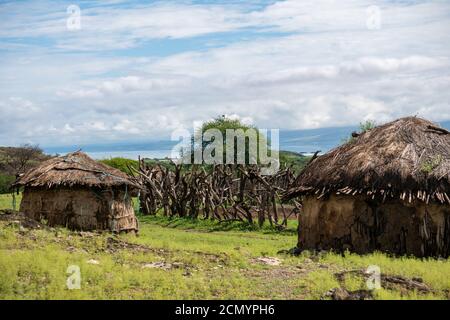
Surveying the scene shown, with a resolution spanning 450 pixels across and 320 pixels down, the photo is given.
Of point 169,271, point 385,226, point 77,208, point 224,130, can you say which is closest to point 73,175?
point 77,208

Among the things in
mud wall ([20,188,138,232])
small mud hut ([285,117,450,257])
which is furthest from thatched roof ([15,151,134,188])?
small mud hut ([285,117,450,257])

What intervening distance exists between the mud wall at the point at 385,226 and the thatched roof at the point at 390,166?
0.29m

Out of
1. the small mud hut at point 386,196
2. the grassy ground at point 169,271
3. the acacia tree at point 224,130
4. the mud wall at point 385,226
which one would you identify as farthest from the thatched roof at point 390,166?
the acacia tree at point 224,130

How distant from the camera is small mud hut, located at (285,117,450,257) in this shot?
1345 cm

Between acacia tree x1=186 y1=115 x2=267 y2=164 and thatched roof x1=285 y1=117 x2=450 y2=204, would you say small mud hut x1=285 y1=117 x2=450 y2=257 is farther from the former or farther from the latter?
acacia tree x1=186 y1=115 x2=267 y2=164

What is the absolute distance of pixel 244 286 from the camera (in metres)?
9.47

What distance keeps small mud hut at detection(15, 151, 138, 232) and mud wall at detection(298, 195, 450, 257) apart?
265 inches

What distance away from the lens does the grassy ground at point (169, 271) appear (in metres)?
8.94

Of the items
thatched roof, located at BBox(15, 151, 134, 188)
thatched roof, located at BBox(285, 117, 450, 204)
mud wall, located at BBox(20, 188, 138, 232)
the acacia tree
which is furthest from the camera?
the acacia tree

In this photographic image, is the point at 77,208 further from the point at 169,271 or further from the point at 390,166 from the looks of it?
the point at 390,166

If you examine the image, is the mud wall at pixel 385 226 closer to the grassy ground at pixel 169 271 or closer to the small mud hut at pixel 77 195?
the grassy ground at pixel 169 271
